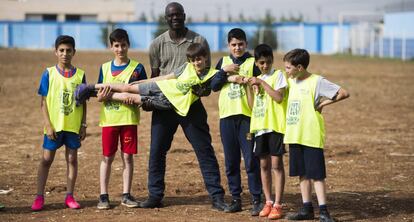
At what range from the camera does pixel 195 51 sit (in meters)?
8.00

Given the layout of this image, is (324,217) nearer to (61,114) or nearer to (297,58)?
(297,58)

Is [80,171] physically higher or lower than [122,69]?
lower

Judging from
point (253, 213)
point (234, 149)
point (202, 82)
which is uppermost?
point (202, 82)

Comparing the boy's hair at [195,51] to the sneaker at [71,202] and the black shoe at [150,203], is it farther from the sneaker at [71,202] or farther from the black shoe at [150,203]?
the sneaker at [71,202]

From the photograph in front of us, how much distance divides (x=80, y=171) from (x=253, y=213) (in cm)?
335

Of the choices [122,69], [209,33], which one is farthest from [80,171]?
[209,33]

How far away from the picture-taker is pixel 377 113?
17.7 metres

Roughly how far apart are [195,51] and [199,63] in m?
0.14

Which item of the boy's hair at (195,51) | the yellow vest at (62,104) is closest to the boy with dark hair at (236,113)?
the boy's hair at (195,51)

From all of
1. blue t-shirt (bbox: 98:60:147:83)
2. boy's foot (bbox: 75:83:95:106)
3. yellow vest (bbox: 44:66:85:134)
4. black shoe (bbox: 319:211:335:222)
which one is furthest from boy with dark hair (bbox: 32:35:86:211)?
black shoe (bbox: 319:211:335:222)

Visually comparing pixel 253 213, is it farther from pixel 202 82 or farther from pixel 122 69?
pixel 122 69

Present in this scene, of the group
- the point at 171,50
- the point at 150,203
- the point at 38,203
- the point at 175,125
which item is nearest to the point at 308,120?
the point at 175,125

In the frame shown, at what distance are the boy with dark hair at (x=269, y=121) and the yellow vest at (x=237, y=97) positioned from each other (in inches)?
5.2

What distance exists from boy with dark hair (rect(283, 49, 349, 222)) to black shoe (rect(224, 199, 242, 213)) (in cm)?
78
